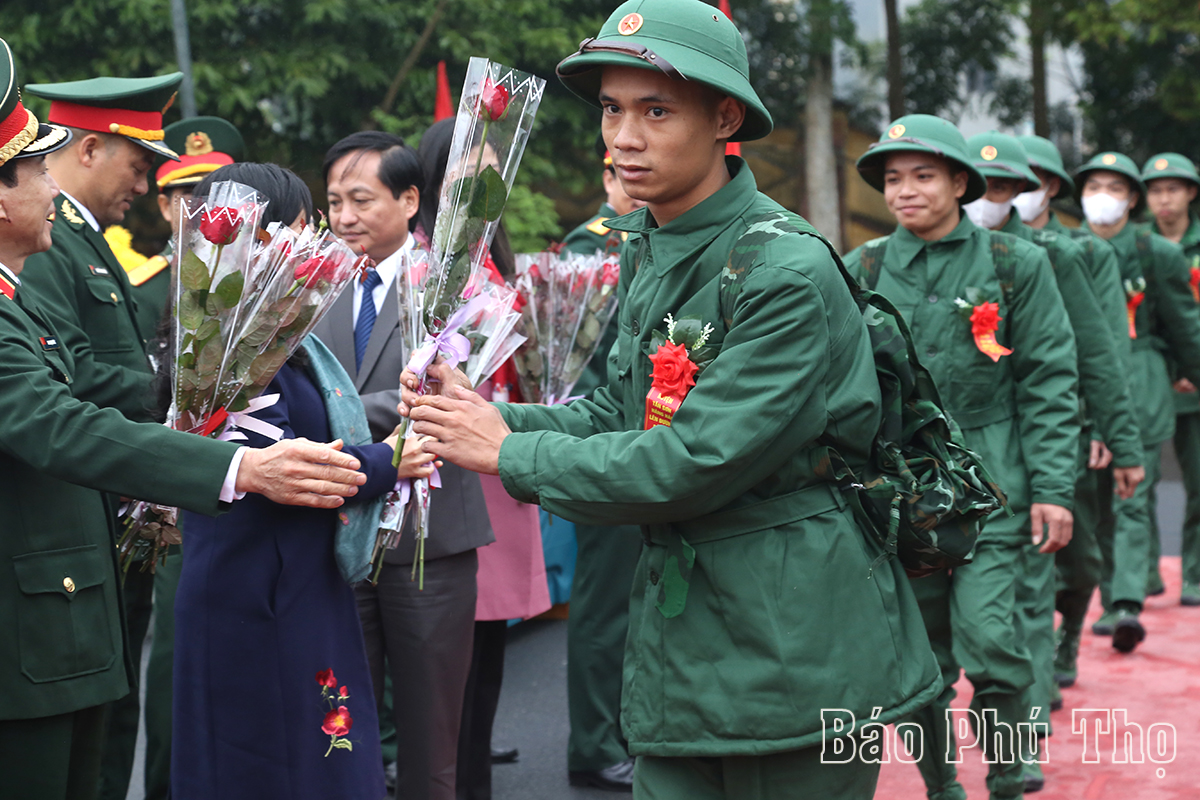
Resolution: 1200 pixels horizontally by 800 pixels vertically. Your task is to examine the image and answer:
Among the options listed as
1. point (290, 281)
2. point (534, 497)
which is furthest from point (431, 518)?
point (534, 497)

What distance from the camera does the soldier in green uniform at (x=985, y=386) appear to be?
4.10 meters

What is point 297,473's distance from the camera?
2.65 meters

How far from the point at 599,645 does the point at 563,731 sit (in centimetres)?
79

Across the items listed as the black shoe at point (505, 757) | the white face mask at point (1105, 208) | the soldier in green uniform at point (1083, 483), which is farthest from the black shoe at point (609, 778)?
the white face mask at point (1105, 208)

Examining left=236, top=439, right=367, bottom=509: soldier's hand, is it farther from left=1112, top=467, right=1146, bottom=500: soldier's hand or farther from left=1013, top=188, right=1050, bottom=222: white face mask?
left=1013, top=188, right=1050, bottom=222: white face mask

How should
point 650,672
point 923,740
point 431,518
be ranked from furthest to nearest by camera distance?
1. point 923,740
2. point 431,518
3. point 650,672

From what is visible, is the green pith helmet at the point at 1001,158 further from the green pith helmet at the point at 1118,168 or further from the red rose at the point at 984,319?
the green pith helmet at the point at 1118,168

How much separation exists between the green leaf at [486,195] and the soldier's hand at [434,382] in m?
0.34

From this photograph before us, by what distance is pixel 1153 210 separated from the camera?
8328 millimetres

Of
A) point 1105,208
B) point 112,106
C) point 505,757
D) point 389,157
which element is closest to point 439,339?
point 389,157

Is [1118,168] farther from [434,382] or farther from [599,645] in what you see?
[434,382]

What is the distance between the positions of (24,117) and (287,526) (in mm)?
1093

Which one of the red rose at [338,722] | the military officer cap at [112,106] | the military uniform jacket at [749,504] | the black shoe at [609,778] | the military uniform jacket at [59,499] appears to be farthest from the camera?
the black shoe at [609,778]

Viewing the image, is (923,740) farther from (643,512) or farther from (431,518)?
(643,512)
